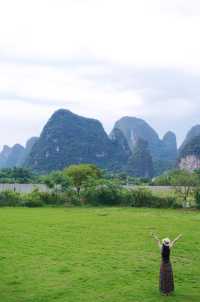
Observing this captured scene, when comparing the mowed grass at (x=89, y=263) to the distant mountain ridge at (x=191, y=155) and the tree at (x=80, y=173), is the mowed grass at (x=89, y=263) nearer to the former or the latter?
the tree at (x=80, y=173)

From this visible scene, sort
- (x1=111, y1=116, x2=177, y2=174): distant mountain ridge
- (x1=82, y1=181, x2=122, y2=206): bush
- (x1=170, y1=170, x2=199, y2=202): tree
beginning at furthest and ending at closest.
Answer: (x1=111, y1=116, x2=177, y2=174): distant mountain ridge → (x1=170, y1=170, x2=199, y2=202): tree → (x1=82, y1=181, x2=122, y2=206): bush

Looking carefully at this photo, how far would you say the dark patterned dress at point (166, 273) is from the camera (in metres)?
10.9

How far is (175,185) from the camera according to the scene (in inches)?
1826

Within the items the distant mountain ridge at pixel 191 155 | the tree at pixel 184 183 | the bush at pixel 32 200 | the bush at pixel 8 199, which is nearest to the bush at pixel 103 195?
the bush at pixel 32 200

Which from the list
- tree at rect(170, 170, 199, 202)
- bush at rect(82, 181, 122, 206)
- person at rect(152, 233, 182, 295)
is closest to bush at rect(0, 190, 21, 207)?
bush at rect(82, 181, 122, 206)

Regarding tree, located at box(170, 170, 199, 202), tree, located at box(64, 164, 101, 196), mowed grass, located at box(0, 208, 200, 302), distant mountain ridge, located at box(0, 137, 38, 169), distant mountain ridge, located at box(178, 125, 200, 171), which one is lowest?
mowed grass, located at box(0, 208, 200, 302)

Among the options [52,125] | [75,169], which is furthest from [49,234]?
[52,125]

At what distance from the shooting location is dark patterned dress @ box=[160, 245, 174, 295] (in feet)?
35.6

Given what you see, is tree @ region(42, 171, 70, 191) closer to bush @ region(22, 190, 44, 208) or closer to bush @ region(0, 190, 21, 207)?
bush @ region(22, 190, 44, 208)

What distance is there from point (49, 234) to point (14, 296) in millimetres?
10008

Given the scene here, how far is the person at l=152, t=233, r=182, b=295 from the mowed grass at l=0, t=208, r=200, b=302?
0.21 meters

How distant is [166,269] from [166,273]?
5.6 inches

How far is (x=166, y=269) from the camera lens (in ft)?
35.8

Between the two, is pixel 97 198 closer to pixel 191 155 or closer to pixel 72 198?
pixel 72 198
